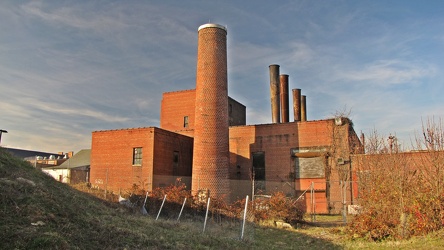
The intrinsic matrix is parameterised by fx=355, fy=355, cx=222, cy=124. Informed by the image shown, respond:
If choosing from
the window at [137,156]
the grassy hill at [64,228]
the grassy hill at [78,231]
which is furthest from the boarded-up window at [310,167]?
the grassy hill at [64,228]

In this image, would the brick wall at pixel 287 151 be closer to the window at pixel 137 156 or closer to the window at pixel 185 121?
the window at pixel 137 156

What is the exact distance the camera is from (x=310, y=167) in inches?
955

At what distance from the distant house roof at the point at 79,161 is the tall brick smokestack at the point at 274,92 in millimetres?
19936

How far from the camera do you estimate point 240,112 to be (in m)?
35.9

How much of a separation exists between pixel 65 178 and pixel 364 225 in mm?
27740

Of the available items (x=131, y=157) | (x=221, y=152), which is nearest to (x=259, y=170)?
(x=221, y=152)

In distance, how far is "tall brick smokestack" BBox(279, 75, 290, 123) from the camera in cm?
3142

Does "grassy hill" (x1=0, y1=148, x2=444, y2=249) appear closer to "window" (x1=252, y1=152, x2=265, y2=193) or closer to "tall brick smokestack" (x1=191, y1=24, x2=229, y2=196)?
"tall brick smokestack" (x1=191, y1=24, x2=229, y2=196)

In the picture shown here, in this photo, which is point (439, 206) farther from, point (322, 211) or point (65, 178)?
point (65, 178)

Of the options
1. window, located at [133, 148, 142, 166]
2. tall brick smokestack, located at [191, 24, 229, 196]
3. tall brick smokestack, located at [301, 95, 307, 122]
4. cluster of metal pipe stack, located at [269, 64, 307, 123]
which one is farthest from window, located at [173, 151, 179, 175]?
tall brick smokestack, located at [301, 95, 307, 122]

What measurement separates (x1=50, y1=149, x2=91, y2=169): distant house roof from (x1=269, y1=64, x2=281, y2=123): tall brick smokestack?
19.9m

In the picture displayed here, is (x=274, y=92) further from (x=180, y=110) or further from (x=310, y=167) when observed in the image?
(x=310, y=167)

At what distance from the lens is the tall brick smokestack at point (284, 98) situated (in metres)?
31.4

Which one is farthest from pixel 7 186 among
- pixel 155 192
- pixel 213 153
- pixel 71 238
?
pixel 213 153
